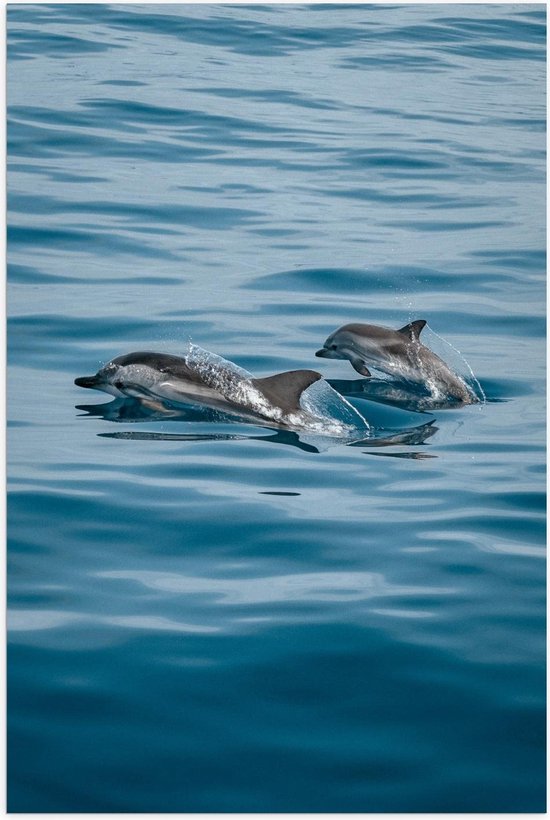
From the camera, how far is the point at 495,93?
1129 inches

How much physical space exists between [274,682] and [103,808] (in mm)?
1171

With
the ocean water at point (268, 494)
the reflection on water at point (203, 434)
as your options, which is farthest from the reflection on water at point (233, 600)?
the reflection on water at point (203, 434)

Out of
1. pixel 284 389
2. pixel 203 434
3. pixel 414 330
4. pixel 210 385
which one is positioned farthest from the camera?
pixel 414 330

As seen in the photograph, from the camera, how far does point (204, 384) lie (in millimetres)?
11039

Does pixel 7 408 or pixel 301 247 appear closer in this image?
pixel 7 408

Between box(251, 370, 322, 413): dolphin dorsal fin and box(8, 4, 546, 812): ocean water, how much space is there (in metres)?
0.31

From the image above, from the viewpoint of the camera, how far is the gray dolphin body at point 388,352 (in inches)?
494

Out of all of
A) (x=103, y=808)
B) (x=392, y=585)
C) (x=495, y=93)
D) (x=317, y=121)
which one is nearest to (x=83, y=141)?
(x=317, y=121)

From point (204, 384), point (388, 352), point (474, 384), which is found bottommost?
point (474, 384)

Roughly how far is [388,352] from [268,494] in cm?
435

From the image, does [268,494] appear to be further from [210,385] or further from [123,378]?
[123,378]

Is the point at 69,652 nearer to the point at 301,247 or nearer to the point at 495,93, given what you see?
the point at 301,247

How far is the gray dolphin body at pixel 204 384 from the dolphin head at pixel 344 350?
1.58 metres

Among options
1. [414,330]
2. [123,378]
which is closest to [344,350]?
[414,330]
